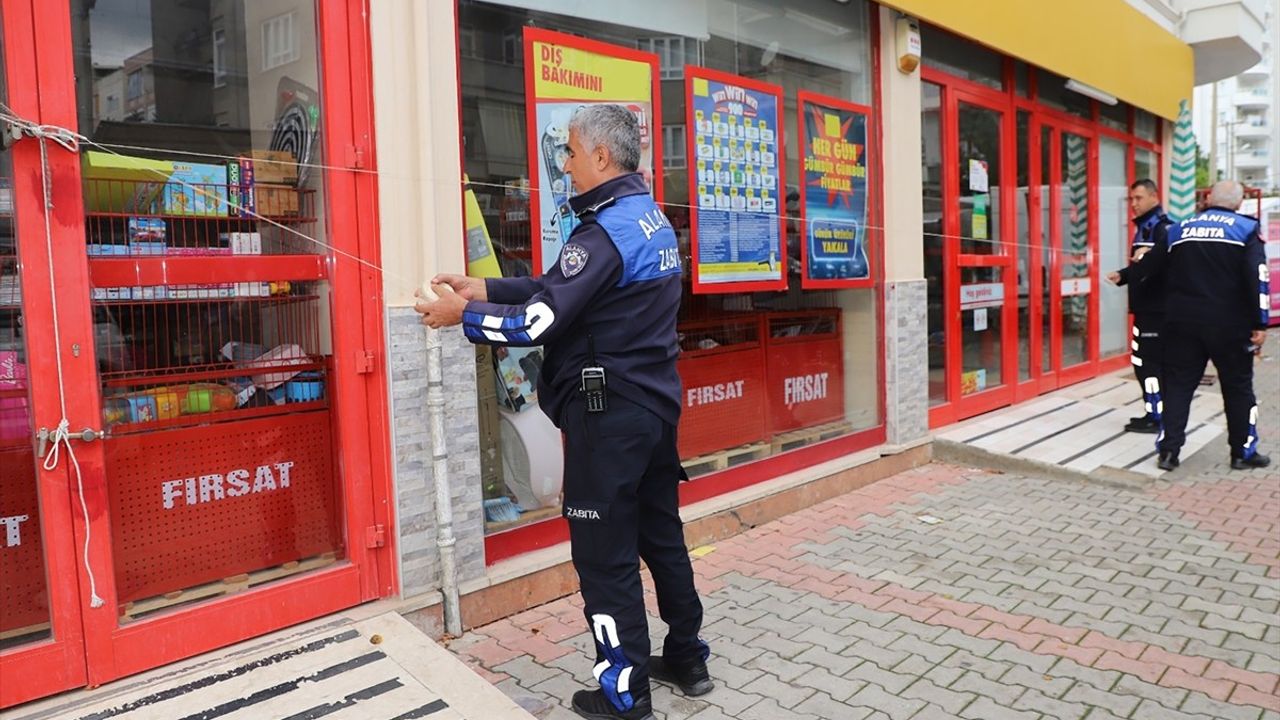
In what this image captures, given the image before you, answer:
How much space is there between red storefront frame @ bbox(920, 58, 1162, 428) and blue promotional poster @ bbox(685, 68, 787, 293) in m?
2.31

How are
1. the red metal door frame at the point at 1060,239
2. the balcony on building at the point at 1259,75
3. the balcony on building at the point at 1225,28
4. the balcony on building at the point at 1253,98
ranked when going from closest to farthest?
the red metal door frame at the point at 1060,239 → the balcony on building at the point at 1225,28 → the balcony on building at the point at 1259,75 → the balcony on building at the point at 1253,98

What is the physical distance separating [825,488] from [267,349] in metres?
3.70

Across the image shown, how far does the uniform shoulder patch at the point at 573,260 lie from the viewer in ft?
9.50

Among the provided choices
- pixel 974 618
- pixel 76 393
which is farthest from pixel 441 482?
pixel 974 618

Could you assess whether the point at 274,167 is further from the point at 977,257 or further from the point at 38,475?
the point at 977,257

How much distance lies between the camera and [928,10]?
6453 mm

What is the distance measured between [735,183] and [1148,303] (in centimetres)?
431

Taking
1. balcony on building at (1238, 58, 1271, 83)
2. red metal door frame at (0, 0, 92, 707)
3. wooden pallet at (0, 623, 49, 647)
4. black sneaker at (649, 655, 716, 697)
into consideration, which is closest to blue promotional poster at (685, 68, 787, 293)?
black sneaker at (649, 655, 716, 697)

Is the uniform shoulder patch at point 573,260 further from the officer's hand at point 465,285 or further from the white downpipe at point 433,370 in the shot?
the white downpipe at point 433,370

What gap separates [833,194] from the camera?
20.4 ft

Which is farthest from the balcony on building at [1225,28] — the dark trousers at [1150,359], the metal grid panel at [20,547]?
the metal grid panel at [20,547]

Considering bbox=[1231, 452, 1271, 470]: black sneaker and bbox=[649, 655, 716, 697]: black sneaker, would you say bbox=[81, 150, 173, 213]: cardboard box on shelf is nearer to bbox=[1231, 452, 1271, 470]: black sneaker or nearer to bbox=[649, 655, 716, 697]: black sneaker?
bbox=[649, 655, 716, 697]: black sneaker

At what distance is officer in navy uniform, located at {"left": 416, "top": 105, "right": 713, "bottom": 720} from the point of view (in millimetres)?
2924

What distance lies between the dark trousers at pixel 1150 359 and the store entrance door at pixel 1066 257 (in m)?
1.25
